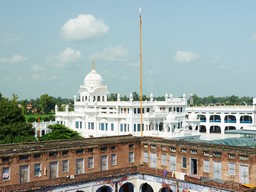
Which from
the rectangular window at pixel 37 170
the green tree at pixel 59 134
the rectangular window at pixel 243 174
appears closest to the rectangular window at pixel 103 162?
the rectangular window at pixel 37 170

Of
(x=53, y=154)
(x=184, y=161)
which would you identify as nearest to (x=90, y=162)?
(x=53, y=154)

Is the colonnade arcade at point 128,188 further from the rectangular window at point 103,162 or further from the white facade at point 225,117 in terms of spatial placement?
the white facade at point 225,117

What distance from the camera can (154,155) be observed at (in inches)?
1476

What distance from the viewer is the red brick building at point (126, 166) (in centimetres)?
3042

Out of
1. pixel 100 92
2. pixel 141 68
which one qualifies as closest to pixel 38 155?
pixel 141 68

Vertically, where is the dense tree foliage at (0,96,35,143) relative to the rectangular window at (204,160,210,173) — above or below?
above

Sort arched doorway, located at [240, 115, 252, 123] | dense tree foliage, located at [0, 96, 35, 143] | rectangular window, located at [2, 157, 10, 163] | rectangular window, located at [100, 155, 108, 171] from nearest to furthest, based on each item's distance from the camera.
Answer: rectangular window, located at [2, 157, 10, 163] < rectangular window, located at [100, 155, 108, 171] < dense tree foliage, located at [0, 96, 35, 143] < arched doorway, located at [240, 115, 252, 123]

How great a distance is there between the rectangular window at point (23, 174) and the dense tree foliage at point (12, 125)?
1916 cm

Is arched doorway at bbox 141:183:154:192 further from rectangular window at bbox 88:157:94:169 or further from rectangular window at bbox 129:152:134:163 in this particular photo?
rectangular window at bbox 88:157:94:169

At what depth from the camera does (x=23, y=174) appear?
31203 millimetres

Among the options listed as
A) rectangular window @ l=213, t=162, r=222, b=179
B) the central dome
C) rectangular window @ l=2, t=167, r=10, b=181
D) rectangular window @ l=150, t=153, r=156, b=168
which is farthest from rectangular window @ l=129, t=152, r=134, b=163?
the central dome

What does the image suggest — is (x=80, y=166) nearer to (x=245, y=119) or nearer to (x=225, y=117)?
(x=225, y=117)

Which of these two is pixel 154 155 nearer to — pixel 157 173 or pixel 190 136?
pixel 157 173

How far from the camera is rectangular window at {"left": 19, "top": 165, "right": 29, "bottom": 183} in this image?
102ft
